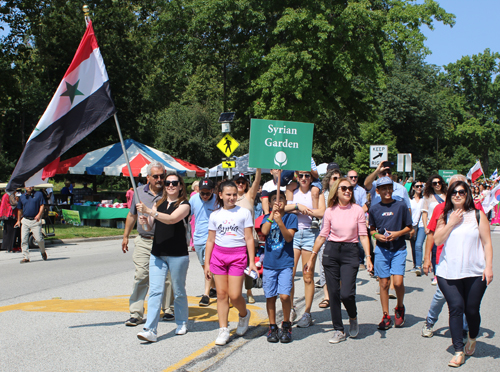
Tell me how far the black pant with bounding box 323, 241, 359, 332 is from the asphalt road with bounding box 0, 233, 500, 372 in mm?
355

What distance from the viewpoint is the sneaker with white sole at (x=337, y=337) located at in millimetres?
5645

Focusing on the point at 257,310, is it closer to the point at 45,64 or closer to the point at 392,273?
the point at 392,273

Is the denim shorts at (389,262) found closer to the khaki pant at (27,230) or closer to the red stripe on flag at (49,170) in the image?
the red stripe on flag at (49,170)

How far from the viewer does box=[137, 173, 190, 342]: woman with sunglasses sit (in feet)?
18.7

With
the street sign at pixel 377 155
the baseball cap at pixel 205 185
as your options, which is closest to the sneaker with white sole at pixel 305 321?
the baseball cap at pixel 205 185

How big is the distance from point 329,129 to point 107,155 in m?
13.9

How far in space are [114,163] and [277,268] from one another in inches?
715

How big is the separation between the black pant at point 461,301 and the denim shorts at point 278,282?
5.22ft

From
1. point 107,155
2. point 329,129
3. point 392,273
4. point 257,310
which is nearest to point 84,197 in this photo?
point 107,155

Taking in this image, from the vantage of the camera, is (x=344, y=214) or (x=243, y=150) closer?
(x=344, y=214)

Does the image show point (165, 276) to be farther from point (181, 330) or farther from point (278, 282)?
point (278, 282)

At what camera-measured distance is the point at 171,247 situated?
5.79m

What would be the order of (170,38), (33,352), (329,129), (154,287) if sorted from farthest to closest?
(329,129) → (170,38) → (154,287) → (33,352)

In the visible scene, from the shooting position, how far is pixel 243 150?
167 ft
